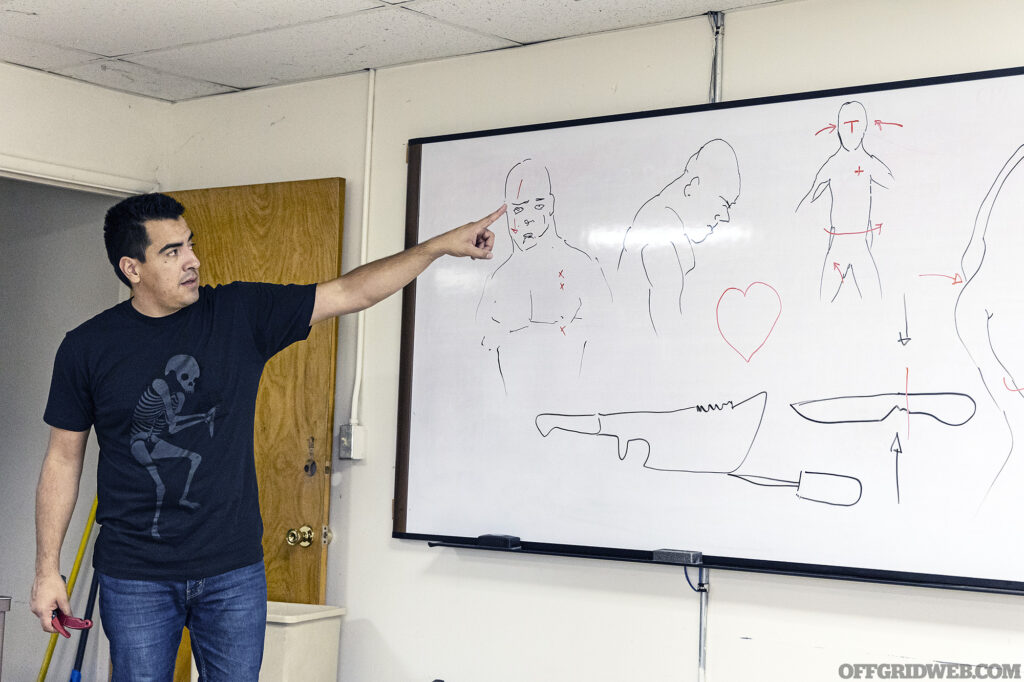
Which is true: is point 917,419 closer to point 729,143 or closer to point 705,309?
point 705,309

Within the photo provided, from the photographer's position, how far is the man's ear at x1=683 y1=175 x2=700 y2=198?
2.79 metres

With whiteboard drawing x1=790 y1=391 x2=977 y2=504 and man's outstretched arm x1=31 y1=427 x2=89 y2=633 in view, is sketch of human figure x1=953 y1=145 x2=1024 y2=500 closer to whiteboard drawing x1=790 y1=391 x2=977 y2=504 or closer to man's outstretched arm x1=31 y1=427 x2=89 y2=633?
whiteboard drawing x1=790 y1=391 x2=977 y2=504

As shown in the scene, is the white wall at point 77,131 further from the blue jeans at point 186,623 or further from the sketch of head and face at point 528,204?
the blue jeans at point 186,623

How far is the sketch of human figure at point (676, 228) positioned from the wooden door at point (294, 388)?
106cm

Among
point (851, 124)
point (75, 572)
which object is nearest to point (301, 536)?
point (75, 572)

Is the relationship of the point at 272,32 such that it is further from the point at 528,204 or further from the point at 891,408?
the point at 891,408

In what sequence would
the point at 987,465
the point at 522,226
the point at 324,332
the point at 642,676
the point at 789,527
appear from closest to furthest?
the point at 987,465
the point at 789,527
the point at 642,676
the point at 522,226
the point at 324,332

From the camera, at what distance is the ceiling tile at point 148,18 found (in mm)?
2891

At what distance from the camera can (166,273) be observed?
2303 millimetres

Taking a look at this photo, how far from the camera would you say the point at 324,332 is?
3.41 metres

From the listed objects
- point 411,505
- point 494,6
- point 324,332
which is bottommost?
point 411,505

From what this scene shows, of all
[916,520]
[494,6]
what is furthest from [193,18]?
[916,520]

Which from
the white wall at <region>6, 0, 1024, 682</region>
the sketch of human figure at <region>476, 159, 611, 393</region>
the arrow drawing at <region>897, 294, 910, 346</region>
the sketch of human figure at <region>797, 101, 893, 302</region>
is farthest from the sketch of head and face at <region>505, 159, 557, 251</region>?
the arrow drawing at <region>897, 294, 910, 346</region>

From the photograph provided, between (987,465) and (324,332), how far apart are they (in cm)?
197
